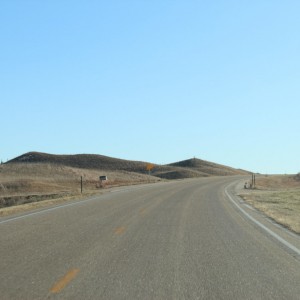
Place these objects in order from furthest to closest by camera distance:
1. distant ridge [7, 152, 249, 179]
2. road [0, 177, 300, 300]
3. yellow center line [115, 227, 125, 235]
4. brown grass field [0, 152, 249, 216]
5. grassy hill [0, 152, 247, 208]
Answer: distant ridge [7, 152, 249, 179] → grassy hill [0, 152, 247, 208] → brown grass field [0, 152, 249, 216] → yellow center line [115, 227, 125, 235] → road [0, 177, 300, 300]

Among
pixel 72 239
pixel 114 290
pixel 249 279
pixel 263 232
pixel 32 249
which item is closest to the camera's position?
pixel 114 290

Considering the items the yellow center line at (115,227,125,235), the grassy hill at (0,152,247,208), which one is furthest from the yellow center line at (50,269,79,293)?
the grassy hill at (0,152,247,208)

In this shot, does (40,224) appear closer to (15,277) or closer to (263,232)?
(263,232)

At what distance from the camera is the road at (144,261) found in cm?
800

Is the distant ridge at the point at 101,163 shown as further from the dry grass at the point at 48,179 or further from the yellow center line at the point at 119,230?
the yellow center line at the point at 119,230

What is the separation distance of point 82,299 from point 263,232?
8747 millimetres

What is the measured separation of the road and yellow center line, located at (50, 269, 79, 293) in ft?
0.05

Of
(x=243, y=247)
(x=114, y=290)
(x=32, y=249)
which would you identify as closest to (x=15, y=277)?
(x=114, y=290)

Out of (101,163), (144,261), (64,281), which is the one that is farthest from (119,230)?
(101,163)

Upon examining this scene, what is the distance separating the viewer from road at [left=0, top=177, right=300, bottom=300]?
8000 millimetres

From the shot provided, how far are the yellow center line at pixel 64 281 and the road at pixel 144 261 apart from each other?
0.6 inches

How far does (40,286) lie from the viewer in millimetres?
8266

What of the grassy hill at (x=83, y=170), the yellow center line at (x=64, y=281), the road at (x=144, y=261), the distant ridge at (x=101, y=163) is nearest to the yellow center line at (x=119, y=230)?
the road at (x=144, y=261)

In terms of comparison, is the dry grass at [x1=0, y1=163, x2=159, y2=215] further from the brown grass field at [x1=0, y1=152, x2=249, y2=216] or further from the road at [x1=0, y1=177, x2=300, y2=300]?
the road at [x1=0, y1=177, x2=300, y2=300]
